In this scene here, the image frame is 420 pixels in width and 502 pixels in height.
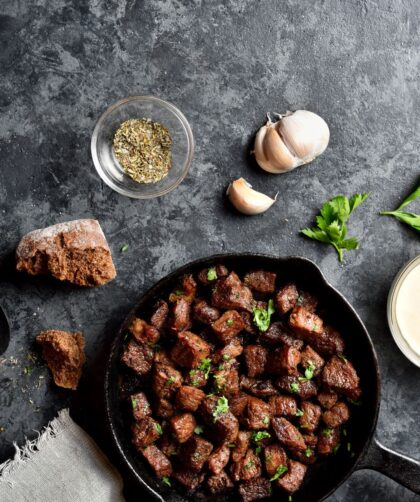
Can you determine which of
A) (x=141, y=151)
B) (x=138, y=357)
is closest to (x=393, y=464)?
(x=138, y=357)

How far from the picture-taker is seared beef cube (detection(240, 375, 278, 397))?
4004 millimetres

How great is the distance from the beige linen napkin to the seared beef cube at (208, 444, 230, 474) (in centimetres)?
62

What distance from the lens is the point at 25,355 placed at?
4.12 meters

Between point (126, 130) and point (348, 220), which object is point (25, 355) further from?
point (348, 220)

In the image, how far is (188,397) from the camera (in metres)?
3.84

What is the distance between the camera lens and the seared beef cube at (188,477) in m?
3.92

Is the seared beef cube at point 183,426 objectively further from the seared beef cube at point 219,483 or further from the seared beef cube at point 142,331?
the seared beef cube at point 142,331

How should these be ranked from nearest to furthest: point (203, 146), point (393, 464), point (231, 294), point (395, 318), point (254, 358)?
point (393, 464), point (231, 294), point (254, 358), point (395, 318), point (203, 146)

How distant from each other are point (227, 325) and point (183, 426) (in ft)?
2.14

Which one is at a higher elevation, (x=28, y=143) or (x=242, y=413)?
(x=28, y=143)

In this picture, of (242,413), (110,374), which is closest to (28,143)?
(110,374)

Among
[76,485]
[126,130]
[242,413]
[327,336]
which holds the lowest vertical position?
[76,485]

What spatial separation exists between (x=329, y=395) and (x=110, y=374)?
4.42 feet

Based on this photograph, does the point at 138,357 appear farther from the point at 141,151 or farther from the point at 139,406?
the point at 141,151
